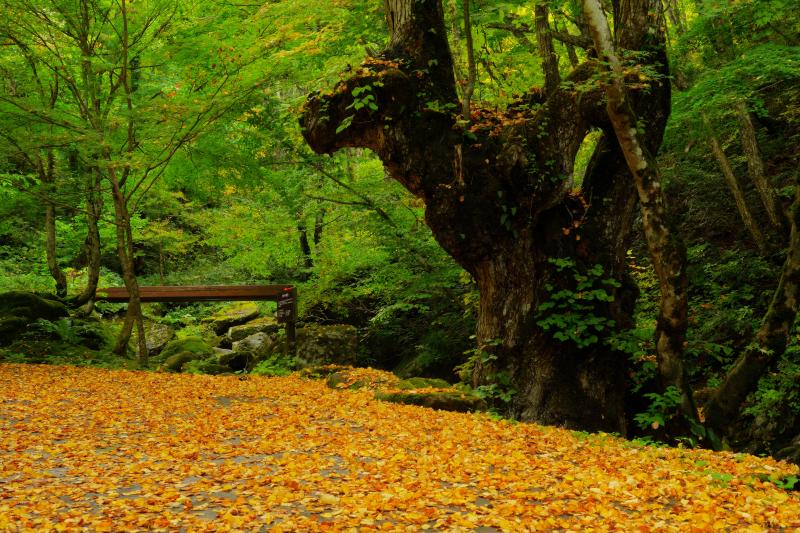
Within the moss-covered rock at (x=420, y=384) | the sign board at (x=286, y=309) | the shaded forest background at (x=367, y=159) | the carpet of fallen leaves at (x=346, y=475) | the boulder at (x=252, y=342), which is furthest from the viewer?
the boulder at (x=252, y=342)

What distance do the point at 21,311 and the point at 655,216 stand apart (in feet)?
42.8

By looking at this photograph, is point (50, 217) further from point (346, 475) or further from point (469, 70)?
point (346, 475)

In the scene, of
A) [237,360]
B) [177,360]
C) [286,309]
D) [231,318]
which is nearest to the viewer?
[286,309]

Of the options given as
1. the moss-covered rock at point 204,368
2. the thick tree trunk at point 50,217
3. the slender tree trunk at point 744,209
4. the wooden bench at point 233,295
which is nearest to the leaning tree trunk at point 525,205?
the slender tree trunk at point 744,209

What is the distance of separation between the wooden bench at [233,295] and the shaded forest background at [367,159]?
937mm

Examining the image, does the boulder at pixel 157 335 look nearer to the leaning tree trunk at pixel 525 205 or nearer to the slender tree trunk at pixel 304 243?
the slender tree trunk at pixel 304 243

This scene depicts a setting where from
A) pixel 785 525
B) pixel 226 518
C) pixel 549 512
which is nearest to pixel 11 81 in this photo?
pixel 226 518

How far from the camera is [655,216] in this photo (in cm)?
700

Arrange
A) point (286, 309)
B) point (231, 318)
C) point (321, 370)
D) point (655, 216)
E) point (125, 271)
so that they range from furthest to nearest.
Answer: point (231, 318), point (286, 309), point (321, 370), point (125, 271), point (655, 216)

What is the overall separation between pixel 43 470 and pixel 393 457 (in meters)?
2.96

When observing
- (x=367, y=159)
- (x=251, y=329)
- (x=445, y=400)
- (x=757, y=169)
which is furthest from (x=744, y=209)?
(x=251, y=329)

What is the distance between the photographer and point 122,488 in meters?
4.85

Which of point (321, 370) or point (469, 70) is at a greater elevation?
point (469, 70)

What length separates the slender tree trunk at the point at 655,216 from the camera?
696cm
